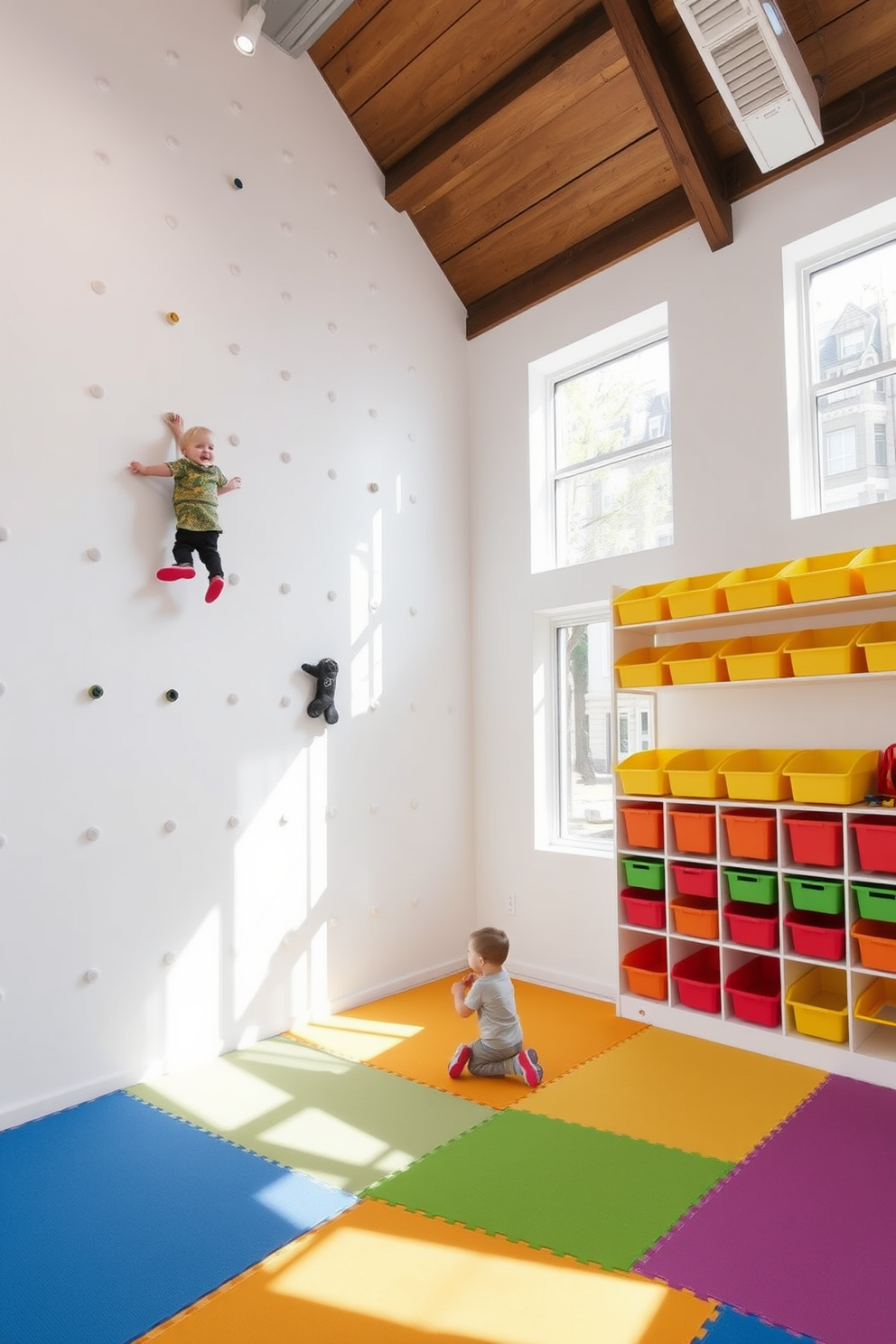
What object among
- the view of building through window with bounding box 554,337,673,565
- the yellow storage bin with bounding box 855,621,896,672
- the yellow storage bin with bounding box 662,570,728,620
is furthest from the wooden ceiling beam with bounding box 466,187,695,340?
the yellow storage bin with bounding box 855,621,896,672

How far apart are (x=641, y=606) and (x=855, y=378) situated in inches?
52.4

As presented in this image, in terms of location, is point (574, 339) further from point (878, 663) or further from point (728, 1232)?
point (728, 1232)

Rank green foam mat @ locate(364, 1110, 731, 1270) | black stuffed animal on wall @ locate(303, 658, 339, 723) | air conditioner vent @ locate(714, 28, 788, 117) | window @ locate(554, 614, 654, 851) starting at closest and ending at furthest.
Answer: green foam mat @ locate(364, 1110, 731, 1270)
air conditioner vent @ locate(714, 28, 788, 117)
black stuffed animal on wall @ locate(303, 658, 339, 723)
window @ locate(554, 614, 654, 851)

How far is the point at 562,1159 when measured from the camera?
108 inches

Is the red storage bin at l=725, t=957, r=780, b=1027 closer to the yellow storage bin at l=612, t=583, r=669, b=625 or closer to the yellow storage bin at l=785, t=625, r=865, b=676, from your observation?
the yellow storage bin at l=785, t=625, r=865, b=676

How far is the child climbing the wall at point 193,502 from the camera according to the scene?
11.6 feet

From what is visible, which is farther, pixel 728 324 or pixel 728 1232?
pixel 728 324

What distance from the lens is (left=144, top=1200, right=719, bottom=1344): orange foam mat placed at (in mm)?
1987

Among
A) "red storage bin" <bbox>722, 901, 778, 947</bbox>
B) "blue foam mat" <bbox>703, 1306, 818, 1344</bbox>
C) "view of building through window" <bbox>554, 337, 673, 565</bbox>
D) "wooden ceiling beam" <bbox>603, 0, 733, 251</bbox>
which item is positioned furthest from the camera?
"view of building through window" <bbox>554, 337, 673, 565</bbox>

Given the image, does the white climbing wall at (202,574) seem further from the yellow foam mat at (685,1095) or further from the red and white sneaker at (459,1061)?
the yellow foam mat at (685,1095)

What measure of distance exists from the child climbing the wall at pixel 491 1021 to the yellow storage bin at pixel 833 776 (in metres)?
1.30

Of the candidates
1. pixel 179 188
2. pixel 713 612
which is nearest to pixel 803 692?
pixel 713 612

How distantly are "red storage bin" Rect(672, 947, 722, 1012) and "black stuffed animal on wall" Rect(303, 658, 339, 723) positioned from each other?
6.38ft

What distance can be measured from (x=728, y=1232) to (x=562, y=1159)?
57cm
